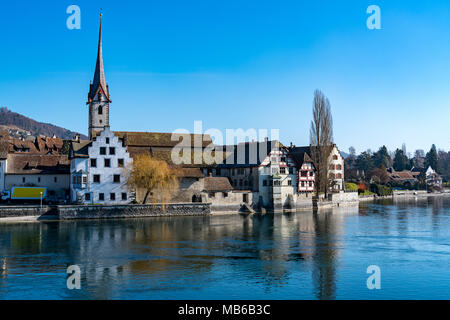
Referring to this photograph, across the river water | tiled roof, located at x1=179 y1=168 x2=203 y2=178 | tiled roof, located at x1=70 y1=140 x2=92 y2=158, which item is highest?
tiled roof, located at x1=70 y1=140 x2=92 y2=158

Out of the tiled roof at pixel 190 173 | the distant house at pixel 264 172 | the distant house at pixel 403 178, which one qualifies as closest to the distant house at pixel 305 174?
the distant house at pixel 264 172

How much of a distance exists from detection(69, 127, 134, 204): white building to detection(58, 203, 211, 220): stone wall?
358 centimetres

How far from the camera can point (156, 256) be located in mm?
33750

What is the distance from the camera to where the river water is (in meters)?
25.2

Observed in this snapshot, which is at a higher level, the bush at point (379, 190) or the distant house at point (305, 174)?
the distant house at point (305, 174)

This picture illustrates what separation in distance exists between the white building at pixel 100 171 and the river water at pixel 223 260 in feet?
25.2

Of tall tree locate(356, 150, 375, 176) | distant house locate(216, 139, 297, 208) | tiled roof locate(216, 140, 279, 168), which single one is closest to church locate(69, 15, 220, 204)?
distant house locate(216, 139, 297, 208)

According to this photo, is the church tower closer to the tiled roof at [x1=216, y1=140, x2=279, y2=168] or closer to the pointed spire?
the pointed spire

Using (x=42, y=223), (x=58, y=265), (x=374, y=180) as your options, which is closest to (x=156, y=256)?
(x=58, y=265)

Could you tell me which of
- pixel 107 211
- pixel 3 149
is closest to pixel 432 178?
pixel 107 211

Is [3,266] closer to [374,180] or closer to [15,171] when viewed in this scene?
[15,171]

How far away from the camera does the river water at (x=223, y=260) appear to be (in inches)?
991

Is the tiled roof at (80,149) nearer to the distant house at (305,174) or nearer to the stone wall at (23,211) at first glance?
the stone wall at (23,211)
